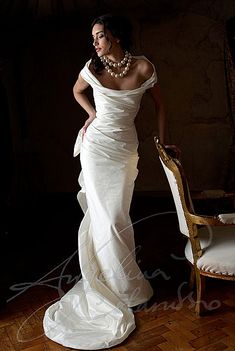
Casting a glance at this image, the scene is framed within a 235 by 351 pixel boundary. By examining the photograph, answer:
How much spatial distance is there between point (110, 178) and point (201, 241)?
0.50 m

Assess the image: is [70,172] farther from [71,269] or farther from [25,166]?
[71,269]

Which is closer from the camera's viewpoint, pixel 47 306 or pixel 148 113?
pixel 47 306

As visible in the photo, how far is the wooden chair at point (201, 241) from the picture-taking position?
5.07 ft

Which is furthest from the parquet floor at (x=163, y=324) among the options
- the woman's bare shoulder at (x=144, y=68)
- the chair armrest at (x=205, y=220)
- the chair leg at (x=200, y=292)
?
the woman's bare shoulder at (x=144, y=68)

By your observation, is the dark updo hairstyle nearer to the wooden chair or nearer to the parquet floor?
the wooden chair

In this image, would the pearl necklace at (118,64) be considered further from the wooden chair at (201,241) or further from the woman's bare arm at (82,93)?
the wooden chair at (201,241)

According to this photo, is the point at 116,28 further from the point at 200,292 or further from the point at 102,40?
the point at 200,292

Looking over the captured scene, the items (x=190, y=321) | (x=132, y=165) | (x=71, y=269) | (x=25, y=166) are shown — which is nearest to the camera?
(x=190, y=321)

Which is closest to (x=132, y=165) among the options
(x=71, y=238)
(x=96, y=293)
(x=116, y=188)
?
(x=116, y=188)

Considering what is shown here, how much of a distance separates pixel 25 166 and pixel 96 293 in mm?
1856

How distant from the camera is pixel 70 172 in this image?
11.4 feet

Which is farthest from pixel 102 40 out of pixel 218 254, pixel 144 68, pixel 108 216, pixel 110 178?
pixel 218 254

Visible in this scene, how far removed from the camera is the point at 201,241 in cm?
167

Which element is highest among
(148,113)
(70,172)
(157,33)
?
(157,33)
